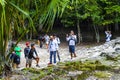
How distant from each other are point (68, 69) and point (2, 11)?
11.4 ft

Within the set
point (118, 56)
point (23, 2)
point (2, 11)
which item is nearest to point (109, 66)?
point (118, 56)

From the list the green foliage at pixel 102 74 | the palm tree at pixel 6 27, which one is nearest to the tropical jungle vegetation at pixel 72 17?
the palm tree at pixel 6 27

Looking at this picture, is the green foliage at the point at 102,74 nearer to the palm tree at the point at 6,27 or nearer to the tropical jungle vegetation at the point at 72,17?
the tropical jungle vegetation at the point at 72,17

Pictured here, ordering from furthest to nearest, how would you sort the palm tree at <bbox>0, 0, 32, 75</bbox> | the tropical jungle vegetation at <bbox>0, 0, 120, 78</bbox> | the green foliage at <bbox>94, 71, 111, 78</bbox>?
the green foliage at <bbox>94, 71, 111, 78</bbox>
the tropical jungle vegetation at <bbox>0, 0, 120, 78</bbox>
the palm tree at <bbox>0, 0, 32, 75</bbox>

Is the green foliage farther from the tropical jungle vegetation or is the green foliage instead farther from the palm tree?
the palm tree

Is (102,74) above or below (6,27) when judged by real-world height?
below

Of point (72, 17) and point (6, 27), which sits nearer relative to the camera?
point (6, 27)

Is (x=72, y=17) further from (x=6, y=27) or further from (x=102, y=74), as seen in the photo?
(x=6, y=27)

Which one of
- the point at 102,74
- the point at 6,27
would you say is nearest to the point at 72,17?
the point at 102,74

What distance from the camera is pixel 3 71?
743cm

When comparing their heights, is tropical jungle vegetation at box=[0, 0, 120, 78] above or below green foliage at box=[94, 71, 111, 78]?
above

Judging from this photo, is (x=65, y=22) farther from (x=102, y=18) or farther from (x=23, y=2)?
(x=23, y=2)

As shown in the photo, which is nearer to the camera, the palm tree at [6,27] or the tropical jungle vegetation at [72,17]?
the palm tree at [6,27]

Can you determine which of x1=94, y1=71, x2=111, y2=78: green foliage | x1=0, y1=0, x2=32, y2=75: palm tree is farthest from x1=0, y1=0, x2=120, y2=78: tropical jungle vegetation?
x1=94, y1=71, x2=111, y2=78: green foliage
